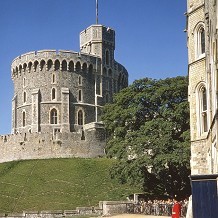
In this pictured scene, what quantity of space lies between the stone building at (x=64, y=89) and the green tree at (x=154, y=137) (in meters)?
20.4

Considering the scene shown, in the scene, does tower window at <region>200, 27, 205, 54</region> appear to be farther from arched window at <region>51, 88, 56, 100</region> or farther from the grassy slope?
arched window at <region>51, 88, 56, 100</region>

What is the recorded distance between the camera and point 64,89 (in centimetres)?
6556

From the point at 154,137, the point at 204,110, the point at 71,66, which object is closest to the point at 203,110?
the point at 204,110

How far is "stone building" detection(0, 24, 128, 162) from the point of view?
6450 cm

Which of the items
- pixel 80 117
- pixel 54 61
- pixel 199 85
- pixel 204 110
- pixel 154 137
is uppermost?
pixel 54 61

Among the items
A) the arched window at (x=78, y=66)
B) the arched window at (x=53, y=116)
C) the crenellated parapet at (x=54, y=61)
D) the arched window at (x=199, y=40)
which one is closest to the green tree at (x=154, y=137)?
the arched window at (x=199, y=40)

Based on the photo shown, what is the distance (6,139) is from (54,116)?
8.44 meters

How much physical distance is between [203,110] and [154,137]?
1280 cm

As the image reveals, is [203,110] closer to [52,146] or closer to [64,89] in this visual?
[52,146]

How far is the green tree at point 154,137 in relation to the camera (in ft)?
106

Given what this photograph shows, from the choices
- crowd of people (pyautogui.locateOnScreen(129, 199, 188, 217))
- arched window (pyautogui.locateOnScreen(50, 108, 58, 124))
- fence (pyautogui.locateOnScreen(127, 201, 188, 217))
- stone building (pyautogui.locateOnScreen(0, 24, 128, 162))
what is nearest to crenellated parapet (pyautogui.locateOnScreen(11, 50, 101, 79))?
stone building (pyautogui.locateOnScreen(0, 24, 128, 162))

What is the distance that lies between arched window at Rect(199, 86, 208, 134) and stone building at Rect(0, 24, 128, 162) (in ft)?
125

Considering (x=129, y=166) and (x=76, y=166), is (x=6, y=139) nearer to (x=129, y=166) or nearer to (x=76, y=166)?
(x=76, y=166)

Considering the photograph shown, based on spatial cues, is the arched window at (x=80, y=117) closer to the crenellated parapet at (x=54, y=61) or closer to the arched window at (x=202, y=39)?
the crenellated parapet at (x=54, y=61)
